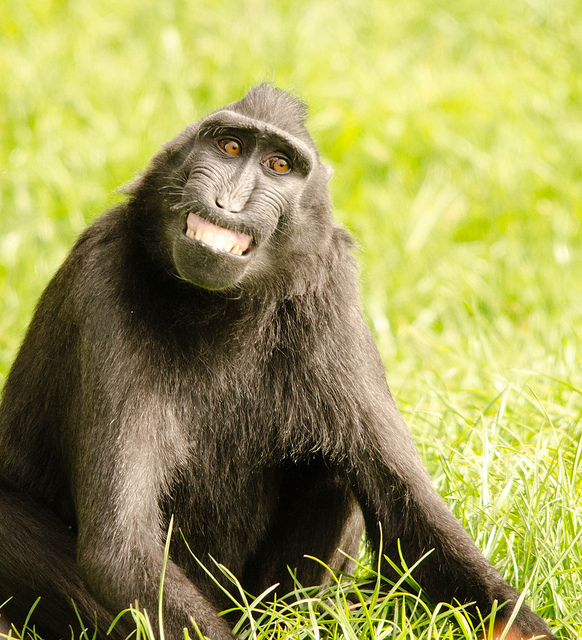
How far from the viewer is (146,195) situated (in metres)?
4.04

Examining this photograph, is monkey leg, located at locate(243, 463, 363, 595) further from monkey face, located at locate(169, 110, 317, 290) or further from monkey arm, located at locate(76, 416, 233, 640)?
monkey face, located at locate(169, 110, 317, 290)

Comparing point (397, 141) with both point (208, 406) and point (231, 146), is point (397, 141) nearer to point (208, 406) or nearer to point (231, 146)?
point (231, 146)

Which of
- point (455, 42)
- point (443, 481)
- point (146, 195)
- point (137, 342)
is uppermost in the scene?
point (455, 42)

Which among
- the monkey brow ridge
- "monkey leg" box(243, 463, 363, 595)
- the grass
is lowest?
"monkey leg" box(243, 463, 363, 595)

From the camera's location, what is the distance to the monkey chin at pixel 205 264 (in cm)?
366

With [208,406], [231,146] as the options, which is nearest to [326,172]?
[231,146]

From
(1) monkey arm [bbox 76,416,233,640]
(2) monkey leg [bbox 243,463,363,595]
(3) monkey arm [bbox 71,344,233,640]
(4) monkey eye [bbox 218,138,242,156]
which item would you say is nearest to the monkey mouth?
(4) monkey eye [bbox 218,138,242,156]

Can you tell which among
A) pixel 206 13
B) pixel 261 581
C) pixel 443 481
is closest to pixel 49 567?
pixel 261 581

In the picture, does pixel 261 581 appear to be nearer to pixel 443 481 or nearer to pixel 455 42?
pixel 443 481

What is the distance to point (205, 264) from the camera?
12.0 ft

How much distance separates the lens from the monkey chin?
3656mm

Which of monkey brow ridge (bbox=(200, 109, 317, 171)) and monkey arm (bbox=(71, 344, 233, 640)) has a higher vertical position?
monkey brow ridge (bbox=(200, 109, 317, 171))

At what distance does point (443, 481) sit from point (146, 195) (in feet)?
6.32

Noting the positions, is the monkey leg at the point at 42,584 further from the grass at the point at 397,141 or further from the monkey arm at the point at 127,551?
the grass at the point at 397,141
